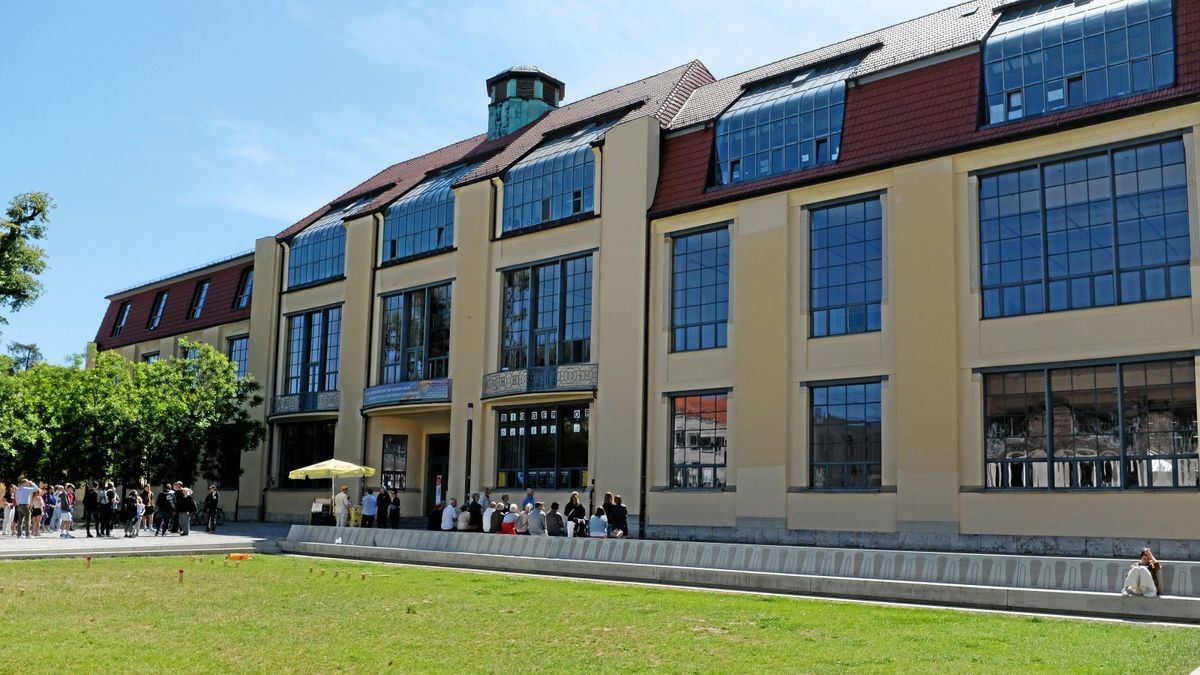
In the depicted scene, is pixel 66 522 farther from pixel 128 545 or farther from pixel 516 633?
pixel 516 633

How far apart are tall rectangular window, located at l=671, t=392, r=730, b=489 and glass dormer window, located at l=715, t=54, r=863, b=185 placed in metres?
5.99

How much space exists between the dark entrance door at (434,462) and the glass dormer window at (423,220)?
6.60 metres

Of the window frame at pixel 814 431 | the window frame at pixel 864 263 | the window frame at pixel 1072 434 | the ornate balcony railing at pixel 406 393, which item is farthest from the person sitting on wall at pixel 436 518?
the window frame at pixel 1072 434

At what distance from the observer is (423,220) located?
39.5m

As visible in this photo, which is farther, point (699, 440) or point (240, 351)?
point (240, 351)

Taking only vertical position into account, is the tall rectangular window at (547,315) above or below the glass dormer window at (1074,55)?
below

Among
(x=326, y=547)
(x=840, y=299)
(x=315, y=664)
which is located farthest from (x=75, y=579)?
(x=840, y=299)

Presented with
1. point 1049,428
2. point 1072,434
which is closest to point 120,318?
point 1049,428

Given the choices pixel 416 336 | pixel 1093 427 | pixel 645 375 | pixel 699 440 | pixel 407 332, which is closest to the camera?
pixel 1093 427

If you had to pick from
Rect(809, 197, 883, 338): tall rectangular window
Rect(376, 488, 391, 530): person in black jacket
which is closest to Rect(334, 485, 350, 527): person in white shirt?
Rect(376, 488, 391, 530): person in black jacket

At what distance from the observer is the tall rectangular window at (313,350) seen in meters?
42.5

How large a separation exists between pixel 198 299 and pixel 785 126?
32.3 m

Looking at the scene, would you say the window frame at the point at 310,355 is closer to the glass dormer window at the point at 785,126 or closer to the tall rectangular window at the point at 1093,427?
the glass dormer window at the point at 785,126

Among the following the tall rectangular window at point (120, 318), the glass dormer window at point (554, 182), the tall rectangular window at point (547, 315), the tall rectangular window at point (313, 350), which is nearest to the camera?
the tall rectangular window at point (547, 315)
